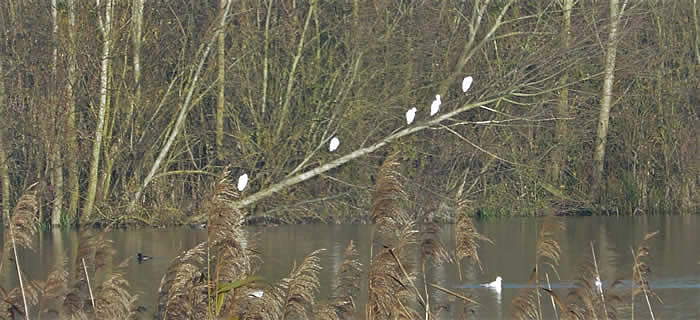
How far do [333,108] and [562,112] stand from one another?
404 cm

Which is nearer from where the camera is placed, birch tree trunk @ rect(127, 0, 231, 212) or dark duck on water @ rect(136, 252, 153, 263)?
dark duck on water @ rect(136, 252, 153, 263)

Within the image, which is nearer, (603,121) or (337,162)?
(337,162)

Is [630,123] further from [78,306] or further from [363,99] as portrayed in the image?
[78,306]

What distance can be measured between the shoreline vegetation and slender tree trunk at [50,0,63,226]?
0.11ft

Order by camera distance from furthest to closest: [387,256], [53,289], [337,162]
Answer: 1. [337,162]
2. [53,289]
3. [387,256]

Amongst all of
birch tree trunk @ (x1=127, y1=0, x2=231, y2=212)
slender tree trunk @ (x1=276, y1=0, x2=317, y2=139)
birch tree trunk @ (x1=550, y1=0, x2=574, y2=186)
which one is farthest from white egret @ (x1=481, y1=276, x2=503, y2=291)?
slender tree trunk @ (x1=276, y1=0, x2=317, y2=139)

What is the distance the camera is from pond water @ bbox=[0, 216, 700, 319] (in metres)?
11.8

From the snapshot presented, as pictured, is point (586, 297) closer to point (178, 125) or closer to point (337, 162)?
point (337, 162)

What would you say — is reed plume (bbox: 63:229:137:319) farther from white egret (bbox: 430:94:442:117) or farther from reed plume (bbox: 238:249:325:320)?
white egret (bbox: 430:94:442:117)

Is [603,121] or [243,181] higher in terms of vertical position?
[603,121]

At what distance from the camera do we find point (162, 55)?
21172 millimetres

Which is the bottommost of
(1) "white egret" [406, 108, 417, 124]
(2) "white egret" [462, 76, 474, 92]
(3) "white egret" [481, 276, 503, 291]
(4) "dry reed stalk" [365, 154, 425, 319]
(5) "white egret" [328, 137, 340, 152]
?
(3) "white egret" [481, 276, 503, 291]

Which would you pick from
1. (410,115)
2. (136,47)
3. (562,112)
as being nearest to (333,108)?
(410,115)

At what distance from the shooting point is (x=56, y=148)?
20.0 metres
